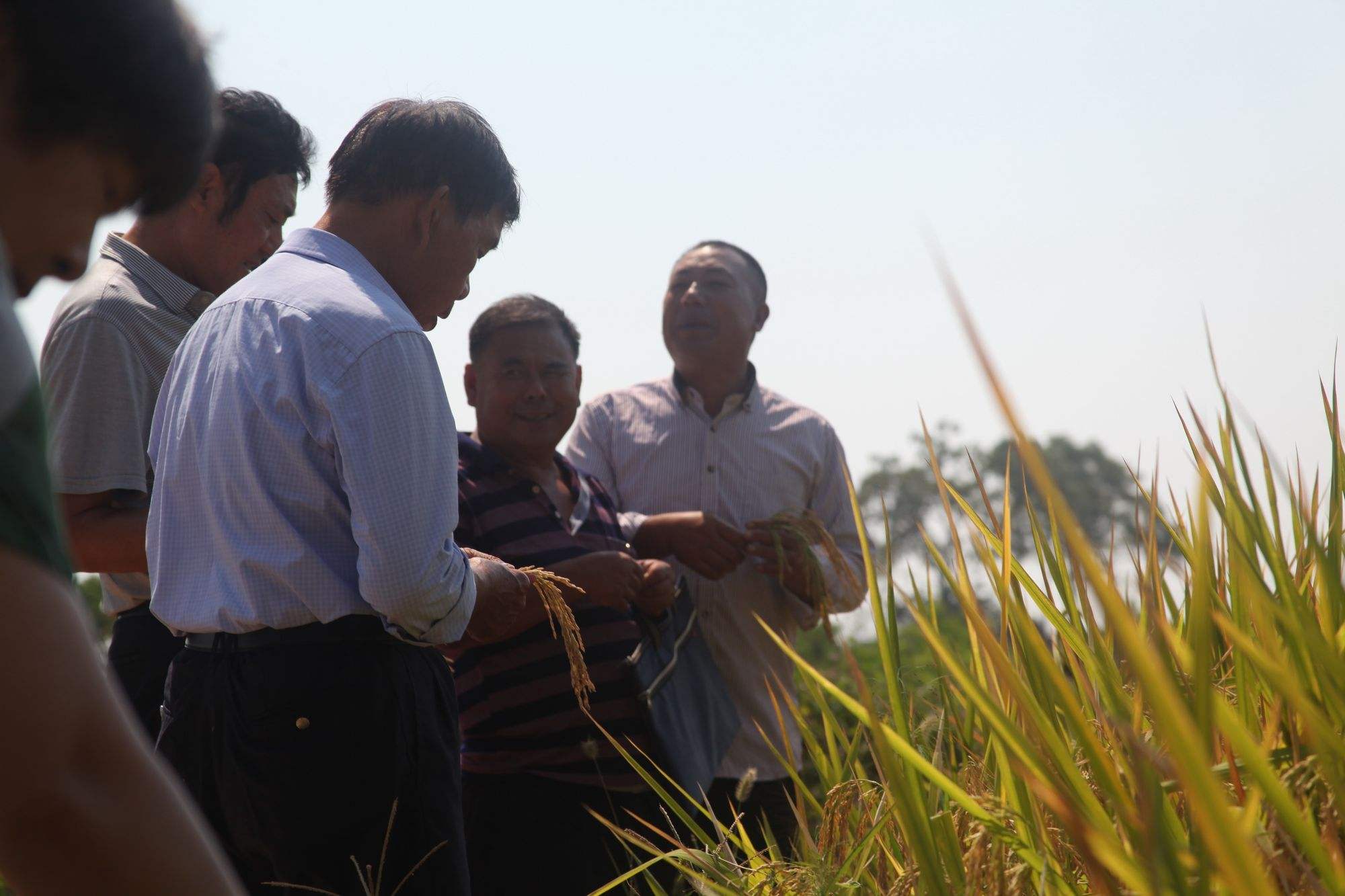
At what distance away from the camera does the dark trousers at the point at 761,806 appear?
3.74 m

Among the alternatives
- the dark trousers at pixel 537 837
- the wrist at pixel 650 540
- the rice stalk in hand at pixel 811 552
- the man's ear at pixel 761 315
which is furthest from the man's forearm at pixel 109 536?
the man's ear at pixel 761 315

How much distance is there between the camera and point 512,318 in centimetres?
352

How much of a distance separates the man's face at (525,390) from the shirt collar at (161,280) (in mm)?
877

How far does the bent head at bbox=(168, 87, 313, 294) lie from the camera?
2809 mm

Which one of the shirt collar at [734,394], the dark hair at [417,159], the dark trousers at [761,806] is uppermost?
the dark hair at [417,159]

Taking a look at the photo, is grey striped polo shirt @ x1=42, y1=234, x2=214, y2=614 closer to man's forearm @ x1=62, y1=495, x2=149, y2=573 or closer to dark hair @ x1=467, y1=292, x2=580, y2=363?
man's forearm @ x1=62, y1=495, x2=149, y2=573

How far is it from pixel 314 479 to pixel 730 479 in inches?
86.5

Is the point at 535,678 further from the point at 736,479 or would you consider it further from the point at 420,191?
the point at 736,479

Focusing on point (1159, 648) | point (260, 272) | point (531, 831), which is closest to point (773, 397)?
point (531, 831)

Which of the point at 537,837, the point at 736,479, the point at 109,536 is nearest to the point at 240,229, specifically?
the point at 109,536

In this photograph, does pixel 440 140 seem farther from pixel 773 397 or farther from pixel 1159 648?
pixel 773 397

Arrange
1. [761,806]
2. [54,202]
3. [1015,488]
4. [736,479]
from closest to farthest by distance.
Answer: [54,202]
[761,806]
[736,479]
[1015,488]

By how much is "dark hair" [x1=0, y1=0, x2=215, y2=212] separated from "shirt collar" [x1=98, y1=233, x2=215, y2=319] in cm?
177

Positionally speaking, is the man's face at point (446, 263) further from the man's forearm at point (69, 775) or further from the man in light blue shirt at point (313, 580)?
the man's forearm at point (69, 775)
